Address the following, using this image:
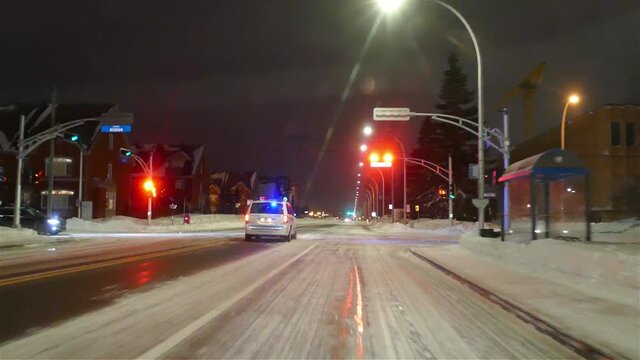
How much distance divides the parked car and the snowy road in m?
22.2

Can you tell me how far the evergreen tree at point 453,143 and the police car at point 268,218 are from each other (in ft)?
169

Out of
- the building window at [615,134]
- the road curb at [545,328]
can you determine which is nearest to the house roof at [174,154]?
the building window at [615,134]

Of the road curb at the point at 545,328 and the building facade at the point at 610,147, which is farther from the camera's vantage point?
the building facade at the point at 610,147

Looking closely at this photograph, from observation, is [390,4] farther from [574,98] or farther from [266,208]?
[574,98]

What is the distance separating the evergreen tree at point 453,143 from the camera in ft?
261

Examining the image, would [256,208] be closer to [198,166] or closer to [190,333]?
[190,333]

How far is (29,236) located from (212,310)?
24222 millimetres

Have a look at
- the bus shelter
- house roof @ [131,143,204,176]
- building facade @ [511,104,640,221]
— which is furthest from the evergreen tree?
the bus shelter

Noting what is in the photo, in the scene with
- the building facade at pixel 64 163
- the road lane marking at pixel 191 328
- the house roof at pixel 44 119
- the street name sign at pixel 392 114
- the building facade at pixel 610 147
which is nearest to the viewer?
the road lane marking at pixel 191 328

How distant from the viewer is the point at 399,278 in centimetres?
1498

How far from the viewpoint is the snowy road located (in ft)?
23.9

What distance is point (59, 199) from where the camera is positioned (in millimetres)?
61688

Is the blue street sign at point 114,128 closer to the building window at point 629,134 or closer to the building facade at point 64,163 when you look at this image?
the building facade at point 64,163

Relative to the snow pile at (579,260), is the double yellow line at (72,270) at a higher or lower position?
lower
